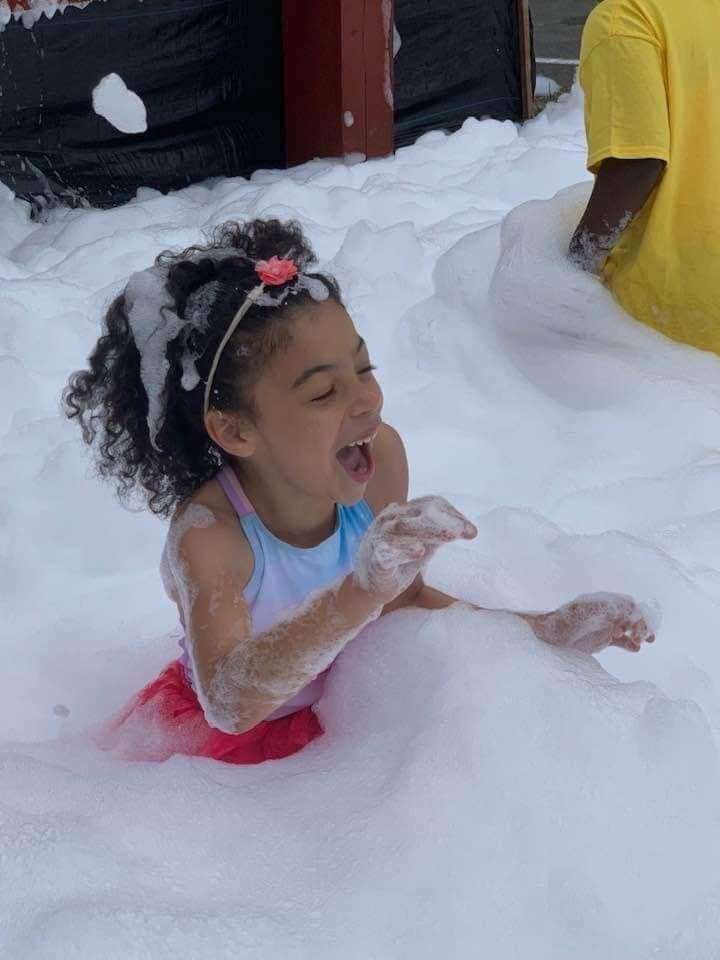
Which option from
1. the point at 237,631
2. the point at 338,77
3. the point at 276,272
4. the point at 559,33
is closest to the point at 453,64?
the point at 338,77

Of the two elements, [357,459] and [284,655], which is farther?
[357,459]

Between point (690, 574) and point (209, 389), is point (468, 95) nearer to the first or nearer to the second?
point (690, 574)

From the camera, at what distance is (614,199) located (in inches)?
109

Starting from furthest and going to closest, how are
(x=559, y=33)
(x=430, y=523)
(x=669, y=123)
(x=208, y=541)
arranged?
(x=559, y=33), (x=669, y=123), (x=208, y=541), (x=430, y=523)

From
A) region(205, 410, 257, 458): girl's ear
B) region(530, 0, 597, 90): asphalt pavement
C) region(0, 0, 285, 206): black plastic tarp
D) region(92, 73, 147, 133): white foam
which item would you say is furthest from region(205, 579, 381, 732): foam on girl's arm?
region(530, 0, 597, 90): asphalt pavement

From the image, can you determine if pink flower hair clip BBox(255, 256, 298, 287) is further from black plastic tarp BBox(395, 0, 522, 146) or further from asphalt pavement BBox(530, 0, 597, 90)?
asphalt pavement BBox(530, 0, 597, 90)

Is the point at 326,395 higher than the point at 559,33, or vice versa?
the point at 326,395

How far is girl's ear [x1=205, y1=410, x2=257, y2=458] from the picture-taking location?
5.65 feet

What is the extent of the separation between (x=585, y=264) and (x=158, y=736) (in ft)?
5.24

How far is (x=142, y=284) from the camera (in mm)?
1797

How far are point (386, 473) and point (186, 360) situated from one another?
359 millimetres

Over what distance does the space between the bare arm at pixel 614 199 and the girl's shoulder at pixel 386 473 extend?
3.55ft

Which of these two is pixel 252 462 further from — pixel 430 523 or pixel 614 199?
pixel 614 199

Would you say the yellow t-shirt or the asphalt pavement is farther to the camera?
the asphalt pavement
